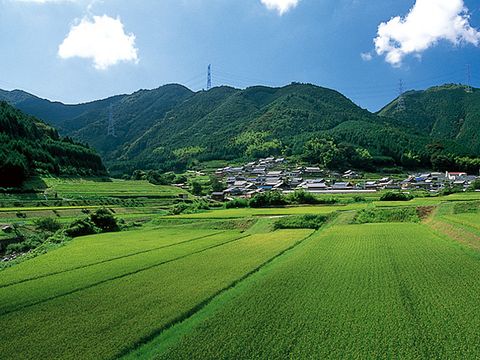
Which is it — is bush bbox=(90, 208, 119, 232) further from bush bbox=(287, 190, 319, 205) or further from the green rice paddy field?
bush bbox=(287, 190, 319, 205)

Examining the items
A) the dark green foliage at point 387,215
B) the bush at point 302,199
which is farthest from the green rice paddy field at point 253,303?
the bush at point 302,199

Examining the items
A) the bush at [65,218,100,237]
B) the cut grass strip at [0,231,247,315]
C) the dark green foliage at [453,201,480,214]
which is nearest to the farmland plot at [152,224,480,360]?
the cut grass strip at [0,231,247,315]

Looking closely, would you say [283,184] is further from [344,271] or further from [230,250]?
[344,271]

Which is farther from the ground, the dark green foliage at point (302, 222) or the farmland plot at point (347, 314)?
the farmland plot at point (347, 314)

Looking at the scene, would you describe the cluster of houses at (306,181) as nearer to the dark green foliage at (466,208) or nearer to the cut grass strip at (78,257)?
the dark green foliage at (466,208)

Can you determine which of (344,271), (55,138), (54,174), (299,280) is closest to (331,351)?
(299,280)

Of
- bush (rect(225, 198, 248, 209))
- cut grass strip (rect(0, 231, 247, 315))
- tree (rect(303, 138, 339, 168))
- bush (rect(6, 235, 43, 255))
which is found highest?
tree (rect(303, 138, 339, 168))

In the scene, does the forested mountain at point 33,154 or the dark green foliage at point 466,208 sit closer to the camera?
the dark green foliage at point 466,208

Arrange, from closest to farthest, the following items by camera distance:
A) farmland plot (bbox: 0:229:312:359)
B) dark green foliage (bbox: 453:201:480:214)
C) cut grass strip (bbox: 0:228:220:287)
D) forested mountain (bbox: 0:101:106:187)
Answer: farmland plot (bbox: 0:229:312:359) → cut grass strip (bbox: 0:228:220:287) → dark green foliage (bbox: 453:201:480:214) → forested mountain (bbox: 0:101:106:187)
